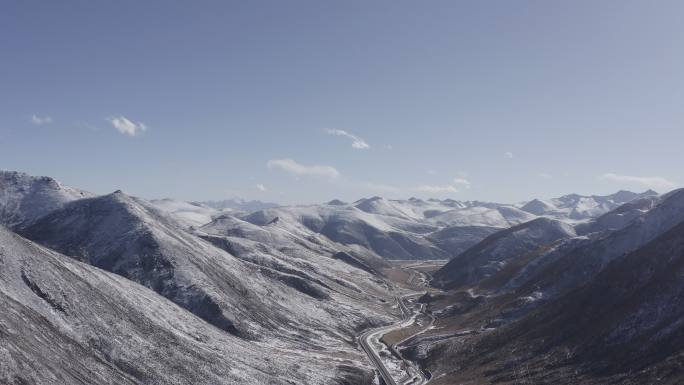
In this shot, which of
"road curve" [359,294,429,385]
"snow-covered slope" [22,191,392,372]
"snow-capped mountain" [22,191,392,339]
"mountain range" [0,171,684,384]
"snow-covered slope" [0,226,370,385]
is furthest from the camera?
"snow-capped mountain" [22,191,392,339]

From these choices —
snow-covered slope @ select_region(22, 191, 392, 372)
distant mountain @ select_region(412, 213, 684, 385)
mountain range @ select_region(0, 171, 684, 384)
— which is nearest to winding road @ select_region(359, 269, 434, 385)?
mountain range @ select_region(0, 171, 684, 384)

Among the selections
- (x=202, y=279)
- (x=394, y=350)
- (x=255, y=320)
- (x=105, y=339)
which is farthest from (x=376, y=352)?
(x=105, y=339)

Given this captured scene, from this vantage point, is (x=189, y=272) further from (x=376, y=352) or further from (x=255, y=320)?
(x=376, y=352)

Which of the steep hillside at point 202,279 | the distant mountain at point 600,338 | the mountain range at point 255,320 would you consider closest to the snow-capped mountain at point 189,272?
the steep hillside at point 202,279

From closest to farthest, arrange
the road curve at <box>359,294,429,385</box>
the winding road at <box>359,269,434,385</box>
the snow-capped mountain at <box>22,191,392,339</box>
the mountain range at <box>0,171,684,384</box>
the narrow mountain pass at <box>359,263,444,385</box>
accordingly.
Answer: the mountain range at <box>0,171,684,384</box>
the winding road at <box>359,269,434,385</box>
the road curve at <box>359,294,429,385</box>
the narrow mountain pass at <box>359,263,444,385</box>
the snow-capped mountain at <box>22,191,392,339</box>

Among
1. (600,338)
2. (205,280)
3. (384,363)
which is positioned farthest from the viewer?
(205,280)

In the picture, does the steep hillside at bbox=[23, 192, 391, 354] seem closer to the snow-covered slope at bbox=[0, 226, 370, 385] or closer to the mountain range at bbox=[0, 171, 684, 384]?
the mountain range at bbox=[0, 171, 684, 384]

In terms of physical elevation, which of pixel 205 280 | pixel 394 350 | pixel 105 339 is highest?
pixel 205 280

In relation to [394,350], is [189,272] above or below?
above

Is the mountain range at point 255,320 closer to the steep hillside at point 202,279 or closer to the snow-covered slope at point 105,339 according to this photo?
the snow-covered slope at point 105,339
